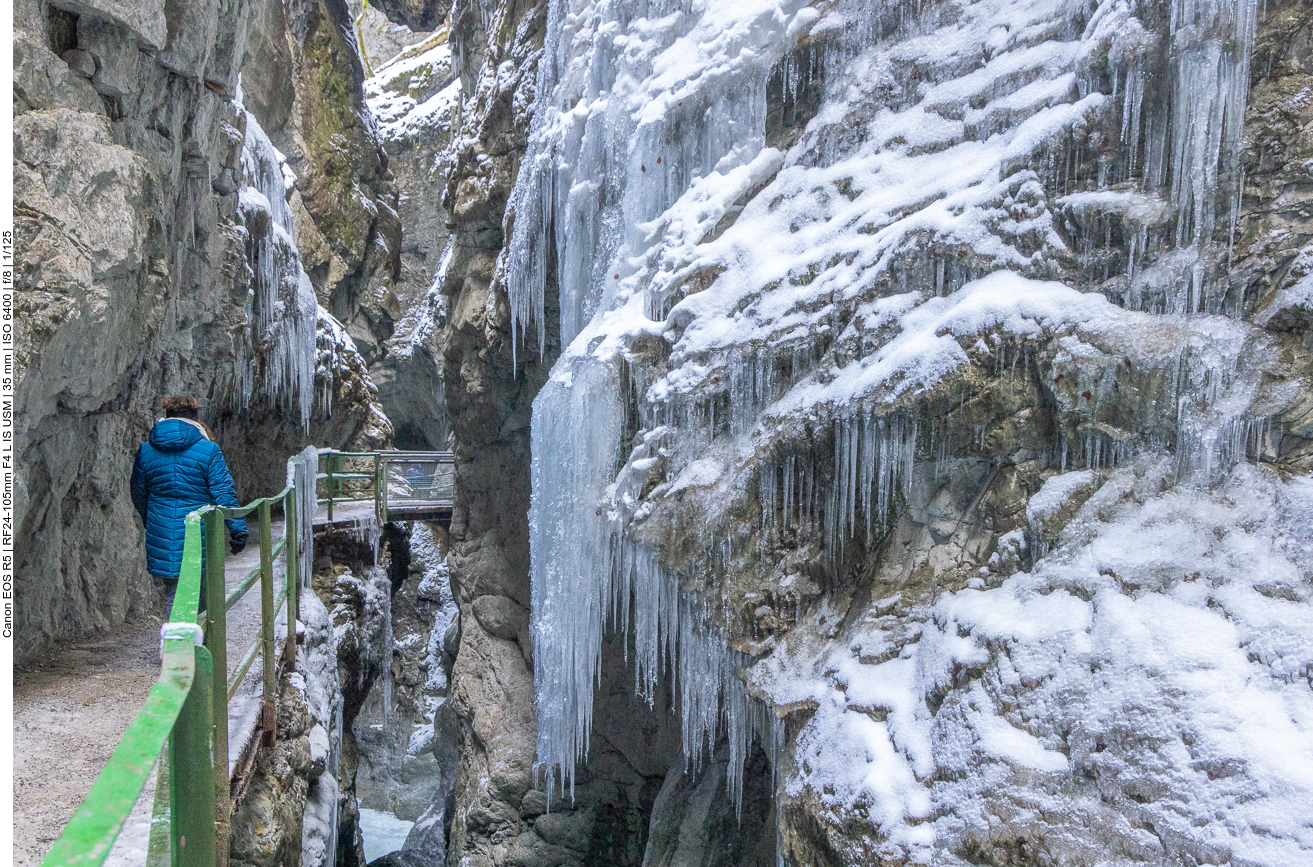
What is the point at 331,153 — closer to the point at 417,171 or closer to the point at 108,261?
the point at 417,171

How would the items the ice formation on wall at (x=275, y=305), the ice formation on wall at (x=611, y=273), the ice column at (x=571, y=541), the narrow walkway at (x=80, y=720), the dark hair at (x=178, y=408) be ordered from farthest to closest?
the ice formation on wall at (x=275, y=305), the ice column at (x=571, y=541), the ice formation on wall at (x=611, y=273), the dark hair at (x=178, y=408), the narrow walkway at (x=80, y=720)

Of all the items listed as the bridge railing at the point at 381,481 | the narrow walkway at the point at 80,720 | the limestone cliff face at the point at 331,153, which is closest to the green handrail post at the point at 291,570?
the narrow walkway at the point at 80,720

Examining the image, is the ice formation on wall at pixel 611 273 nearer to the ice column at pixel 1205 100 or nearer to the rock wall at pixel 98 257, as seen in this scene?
the ice column at pixel 1205 100

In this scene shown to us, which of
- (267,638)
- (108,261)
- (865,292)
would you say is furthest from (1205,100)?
(108,261)

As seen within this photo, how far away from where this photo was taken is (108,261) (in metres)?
3.82

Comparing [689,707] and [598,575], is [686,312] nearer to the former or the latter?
[598,575]

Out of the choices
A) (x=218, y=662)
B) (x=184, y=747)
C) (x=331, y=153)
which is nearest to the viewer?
(x=184, y=747)

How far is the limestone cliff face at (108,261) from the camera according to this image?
141 inches

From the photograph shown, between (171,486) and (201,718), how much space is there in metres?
2.88

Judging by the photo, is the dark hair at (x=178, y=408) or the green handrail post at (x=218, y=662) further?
the dark hair at (x=178, y=408)

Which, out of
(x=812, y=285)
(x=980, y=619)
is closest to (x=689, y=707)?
(x=980, y=619)

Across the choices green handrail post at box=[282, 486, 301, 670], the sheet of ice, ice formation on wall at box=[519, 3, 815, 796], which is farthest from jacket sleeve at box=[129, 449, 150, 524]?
the sheet of ice

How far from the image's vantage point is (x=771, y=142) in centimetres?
544

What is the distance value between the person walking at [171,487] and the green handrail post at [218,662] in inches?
46.6
